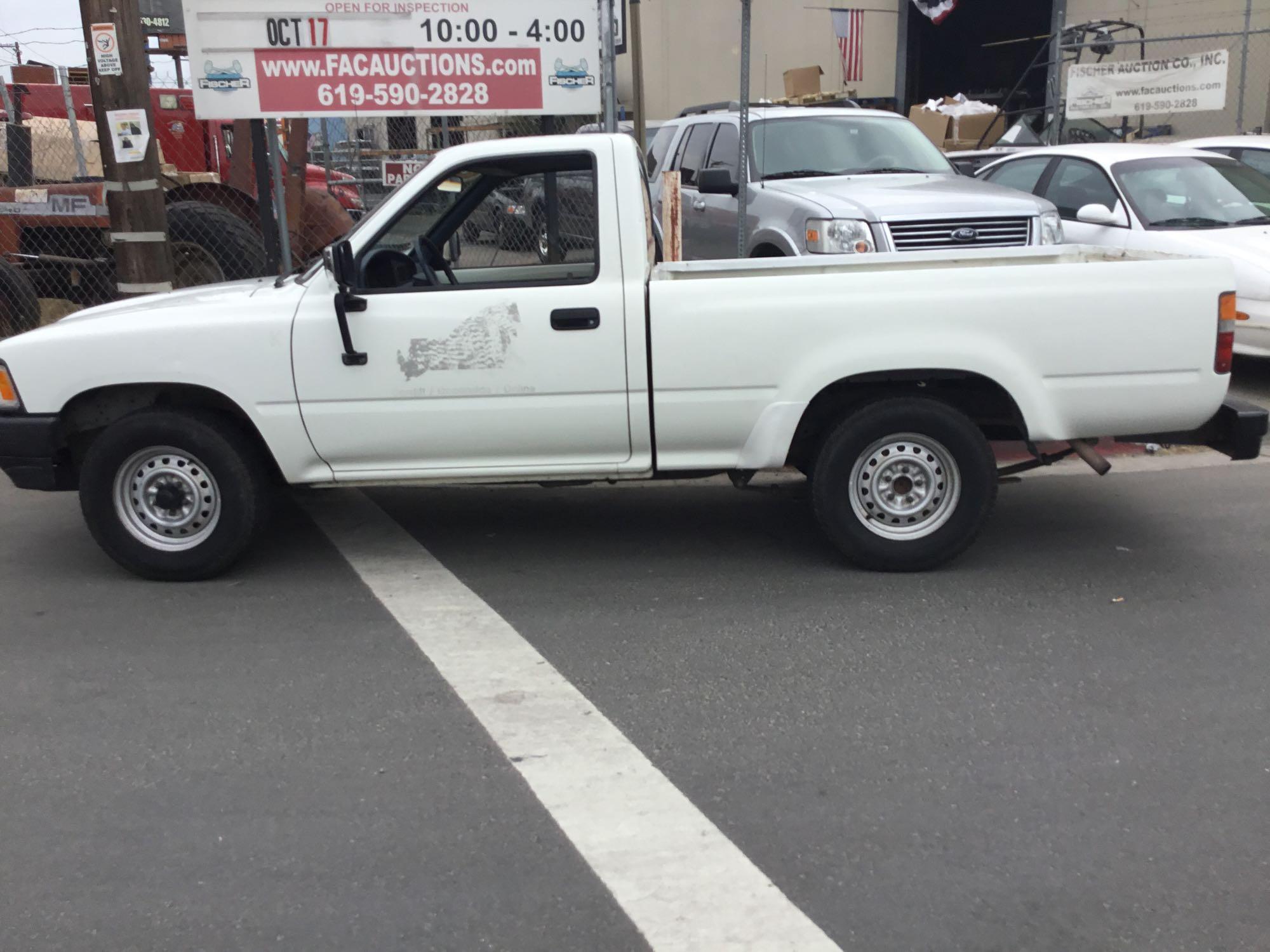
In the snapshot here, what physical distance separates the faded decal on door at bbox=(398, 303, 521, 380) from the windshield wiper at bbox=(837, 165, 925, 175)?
5.05 meters

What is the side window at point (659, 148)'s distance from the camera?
1154cm

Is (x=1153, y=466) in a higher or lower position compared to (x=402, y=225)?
lower

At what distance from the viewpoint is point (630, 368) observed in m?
5.40

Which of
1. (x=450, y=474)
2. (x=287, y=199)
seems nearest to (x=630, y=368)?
(x=450, y=474)

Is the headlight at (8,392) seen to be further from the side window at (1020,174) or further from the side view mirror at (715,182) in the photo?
the side window at (1020,174)

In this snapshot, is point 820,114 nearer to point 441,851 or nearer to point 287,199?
point 287,199

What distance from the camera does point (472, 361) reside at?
17.8ft

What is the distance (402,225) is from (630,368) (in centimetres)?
121

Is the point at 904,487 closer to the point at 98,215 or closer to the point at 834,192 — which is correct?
the point at 834,192

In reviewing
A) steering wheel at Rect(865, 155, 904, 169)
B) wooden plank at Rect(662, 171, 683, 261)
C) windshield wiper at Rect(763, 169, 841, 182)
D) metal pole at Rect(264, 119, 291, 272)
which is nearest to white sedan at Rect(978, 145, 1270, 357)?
steering wheel at Rect(865, 155, 904, 169)

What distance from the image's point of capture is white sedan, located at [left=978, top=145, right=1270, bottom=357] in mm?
8633

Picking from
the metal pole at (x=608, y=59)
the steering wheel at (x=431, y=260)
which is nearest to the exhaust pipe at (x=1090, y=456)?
the steering wheel at (x=431, y=260)

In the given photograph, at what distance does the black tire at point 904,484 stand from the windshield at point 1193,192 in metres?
4.86

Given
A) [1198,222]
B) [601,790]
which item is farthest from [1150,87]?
[601,790]
